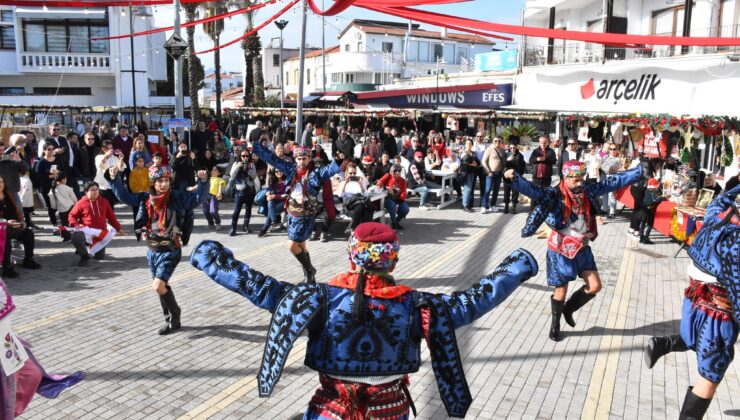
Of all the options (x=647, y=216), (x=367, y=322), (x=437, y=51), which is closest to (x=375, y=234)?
(x=367, y=322)

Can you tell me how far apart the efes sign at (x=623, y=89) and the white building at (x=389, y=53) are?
28.5m

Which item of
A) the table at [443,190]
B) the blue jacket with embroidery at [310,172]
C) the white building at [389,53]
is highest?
the white building at [389,53]

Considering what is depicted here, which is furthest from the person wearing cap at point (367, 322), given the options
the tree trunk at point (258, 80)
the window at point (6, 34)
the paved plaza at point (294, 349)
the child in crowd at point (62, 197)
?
the tree trunk at point (258, 80)

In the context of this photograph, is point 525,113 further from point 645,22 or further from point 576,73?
point 645,22

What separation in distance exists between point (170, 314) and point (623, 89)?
57.7ft

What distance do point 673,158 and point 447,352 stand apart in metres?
12.4

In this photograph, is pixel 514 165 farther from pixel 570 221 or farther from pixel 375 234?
pixel 375 234

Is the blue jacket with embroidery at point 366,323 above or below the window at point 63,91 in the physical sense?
below

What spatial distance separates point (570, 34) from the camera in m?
9.37

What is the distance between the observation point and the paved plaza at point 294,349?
5.10 meters

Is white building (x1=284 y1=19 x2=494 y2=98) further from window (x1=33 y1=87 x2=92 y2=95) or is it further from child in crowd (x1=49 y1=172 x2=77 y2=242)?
child in crowd (x1=49 y1=172 x2=77 y2=242)

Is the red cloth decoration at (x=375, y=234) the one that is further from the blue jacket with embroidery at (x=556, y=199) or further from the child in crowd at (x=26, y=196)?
the child in crowd at (x=26, y=196)

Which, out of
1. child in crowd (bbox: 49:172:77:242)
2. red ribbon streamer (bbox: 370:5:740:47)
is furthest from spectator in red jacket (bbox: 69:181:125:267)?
red ribbon streamer (bbox: 370:5:740:47)

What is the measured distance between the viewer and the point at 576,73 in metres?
21.8
